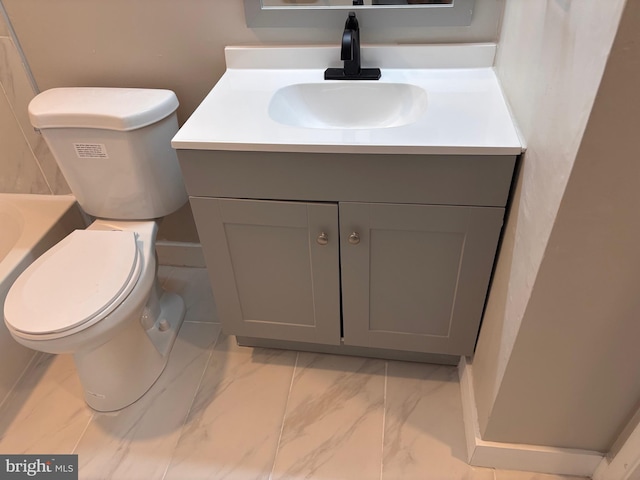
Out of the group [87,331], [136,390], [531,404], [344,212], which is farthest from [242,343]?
[531,404]

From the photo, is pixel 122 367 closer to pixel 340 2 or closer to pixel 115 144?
pixel 115 144

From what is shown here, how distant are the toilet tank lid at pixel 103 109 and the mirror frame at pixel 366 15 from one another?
36 cm

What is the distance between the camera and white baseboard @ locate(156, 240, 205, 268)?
6.50ft

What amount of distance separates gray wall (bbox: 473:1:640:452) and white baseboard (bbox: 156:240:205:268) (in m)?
1.15

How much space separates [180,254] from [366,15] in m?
1.15

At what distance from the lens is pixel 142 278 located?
1.43m

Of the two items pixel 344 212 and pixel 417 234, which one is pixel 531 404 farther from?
pixel 344 212

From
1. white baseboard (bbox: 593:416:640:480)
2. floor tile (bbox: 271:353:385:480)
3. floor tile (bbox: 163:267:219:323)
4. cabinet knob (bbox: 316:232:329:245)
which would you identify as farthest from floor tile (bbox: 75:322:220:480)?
white baseboard (bbox: 593:416:640:480)

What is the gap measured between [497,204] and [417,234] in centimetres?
20

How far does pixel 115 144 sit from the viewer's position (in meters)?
1.43

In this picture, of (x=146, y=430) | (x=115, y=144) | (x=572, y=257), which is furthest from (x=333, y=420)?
(x=115, y=144)

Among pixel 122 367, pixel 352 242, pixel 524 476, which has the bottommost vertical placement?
pixel 524 476

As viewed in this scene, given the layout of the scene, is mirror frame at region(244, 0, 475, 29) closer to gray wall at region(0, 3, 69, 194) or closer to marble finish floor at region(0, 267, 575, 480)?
gray wall at region(0, 3, 69, 194)

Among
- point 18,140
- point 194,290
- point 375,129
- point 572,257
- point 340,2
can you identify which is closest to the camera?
point 572,257
